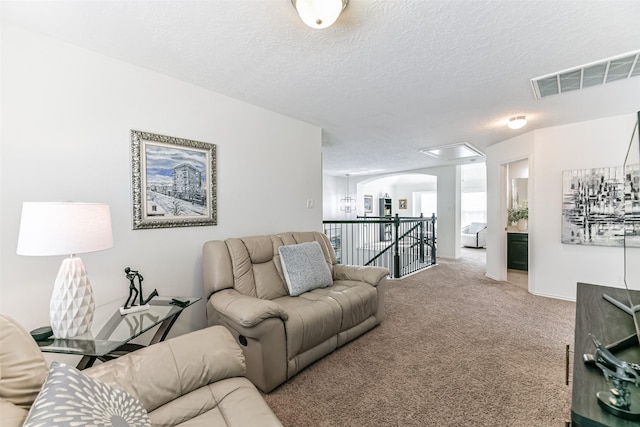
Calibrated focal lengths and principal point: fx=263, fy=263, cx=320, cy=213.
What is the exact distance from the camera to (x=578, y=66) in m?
2.06

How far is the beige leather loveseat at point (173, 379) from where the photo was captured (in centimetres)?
81

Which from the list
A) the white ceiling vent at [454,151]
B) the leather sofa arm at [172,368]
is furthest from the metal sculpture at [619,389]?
the white ceiling vent at [454,151]

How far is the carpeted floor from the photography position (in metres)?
1.60

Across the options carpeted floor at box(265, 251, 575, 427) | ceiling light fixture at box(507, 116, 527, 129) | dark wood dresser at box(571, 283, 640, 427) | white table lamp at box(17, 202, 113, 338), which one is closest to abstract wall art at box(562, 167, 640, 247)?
carpeted floor at box(265, 251, 575, 427)

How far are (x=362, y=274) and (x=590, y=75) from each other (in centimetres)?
265

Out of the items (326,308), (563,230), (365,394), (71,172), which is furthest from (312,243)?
(563,230)

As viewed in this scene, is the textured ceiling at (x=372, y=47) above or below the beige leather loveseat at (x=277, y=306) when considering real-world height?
above

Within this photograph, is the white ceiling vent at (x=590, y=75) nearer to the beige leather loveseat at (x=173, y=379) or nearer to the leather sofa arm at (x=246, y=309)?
the leather sofa arm at (x=246, y=309)

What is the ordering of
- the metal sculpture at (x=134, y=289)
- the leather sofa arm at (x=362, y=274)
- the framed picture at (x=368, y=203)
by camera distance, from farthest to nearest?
the framed picture at (x=368, y=203)
the leather sofa arm at (x=362, y=274)
the metal sculpture at (x=134, y=289)

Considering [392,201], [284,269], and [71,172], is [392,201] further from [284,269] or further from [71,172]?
[71,172]

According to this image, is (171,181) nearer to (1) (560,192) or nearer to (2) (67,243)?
(2) (67,243)

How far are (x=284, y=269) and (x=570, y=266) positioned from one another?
391cm

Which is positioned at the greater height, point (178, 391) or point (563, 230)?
point (563, 230)

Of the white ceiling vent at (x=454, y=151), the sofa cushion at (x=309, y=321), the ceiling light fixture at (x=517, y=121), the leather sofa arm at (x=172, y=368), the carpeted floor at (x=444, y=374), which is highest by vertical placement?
the white ceiling vent at (x=454, y=151)
